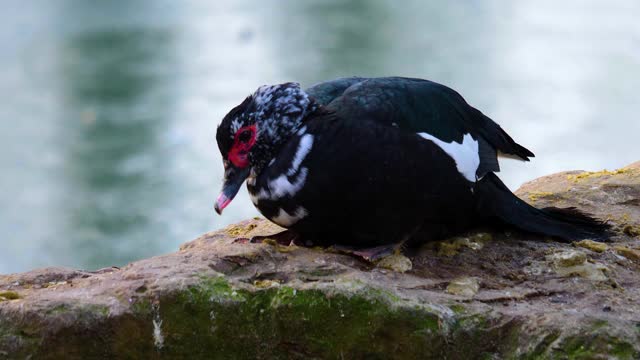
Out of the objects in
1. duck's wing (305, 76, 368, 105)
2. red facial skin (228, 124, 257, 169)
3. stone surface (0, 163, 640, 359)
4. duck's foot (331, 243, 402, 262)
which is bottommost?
stone surface (0, 163, 640, 359)

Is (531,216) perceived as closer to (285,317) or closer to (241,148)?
(241,148)

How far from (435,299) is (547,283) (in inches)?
14.7

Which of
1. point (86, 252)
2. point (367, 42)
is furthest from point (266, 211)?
point (367, 42)

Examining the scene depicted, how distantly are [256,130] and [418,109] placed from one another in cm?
44

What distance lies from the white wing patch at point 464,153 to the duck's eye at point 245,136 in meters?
0.44

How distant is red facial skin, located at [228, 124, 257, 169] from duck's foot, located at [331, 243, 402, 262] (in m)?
0.33

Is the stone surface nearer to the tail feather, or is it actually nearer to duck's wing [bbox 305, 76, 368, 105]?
the tail feather

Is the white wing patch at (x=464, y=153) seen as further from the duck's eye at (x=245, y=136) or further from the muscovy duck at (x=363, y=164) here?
the duck's eye at (x=245, y=136)

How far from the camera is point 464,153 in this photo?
9.39 ft

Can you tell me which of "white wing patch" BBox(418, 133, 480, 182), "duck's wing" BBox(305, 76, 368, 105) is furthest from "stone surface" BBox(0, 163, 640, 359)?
"duck's wing" BBox(305, 76, 368, 105)

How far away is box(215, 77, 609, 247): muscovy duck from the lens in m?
2.67

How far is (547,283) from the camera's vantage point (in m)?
2.63

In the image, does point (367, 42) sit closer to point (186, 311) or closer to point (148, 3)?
point (148, 3)

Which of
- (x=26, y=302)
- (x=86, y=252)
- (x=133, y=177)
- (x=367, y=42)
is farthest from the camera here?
(x=367, y=42)
